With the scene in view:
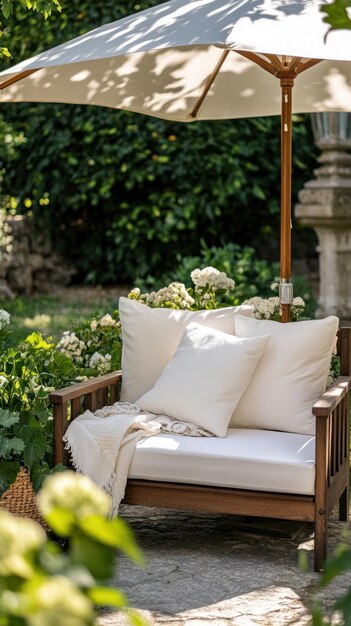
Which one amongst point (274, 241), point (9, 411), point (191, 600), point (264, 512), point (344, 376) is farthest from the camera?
point (274, 241)

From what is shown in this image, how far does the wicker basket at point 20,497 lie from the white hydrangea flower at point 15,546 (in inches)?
104

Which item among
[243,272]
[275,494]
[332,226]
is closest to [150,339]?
[275,494]

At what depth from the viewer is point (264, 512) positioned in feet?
9.93

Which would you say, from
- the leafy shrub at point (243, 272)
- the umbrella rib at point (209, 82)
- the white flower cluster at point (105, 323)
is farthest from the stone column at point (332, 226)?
the white flower cluster at point (105, 323)

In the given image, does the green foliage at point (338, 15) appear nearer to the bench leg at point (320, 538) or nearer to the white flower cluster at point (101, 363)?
the bench leg at point (320, 538)

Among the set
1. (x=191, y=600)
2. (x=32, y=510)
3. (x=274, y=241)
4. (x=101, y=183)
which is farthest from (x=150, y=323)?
(x=274, y=241)

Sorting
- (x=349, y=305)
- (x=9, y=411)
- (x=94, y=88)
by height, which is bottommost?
(x=349, y=305)

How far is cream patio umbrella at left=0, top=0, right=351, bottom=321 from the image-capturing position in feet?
9.71

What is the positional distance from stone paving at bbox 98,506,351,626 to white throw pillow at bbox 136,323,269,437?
40 cm

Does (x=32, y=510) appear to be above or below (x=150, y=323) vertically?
below

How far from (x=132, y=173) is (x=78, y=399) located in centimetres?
622

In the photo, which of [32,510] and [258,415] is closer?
[32,510]

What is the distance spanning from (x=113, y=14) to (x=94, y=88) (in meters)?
5.64

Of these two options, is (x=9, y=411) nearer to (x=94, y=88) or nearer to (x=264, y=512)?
(x=264, y=512)
